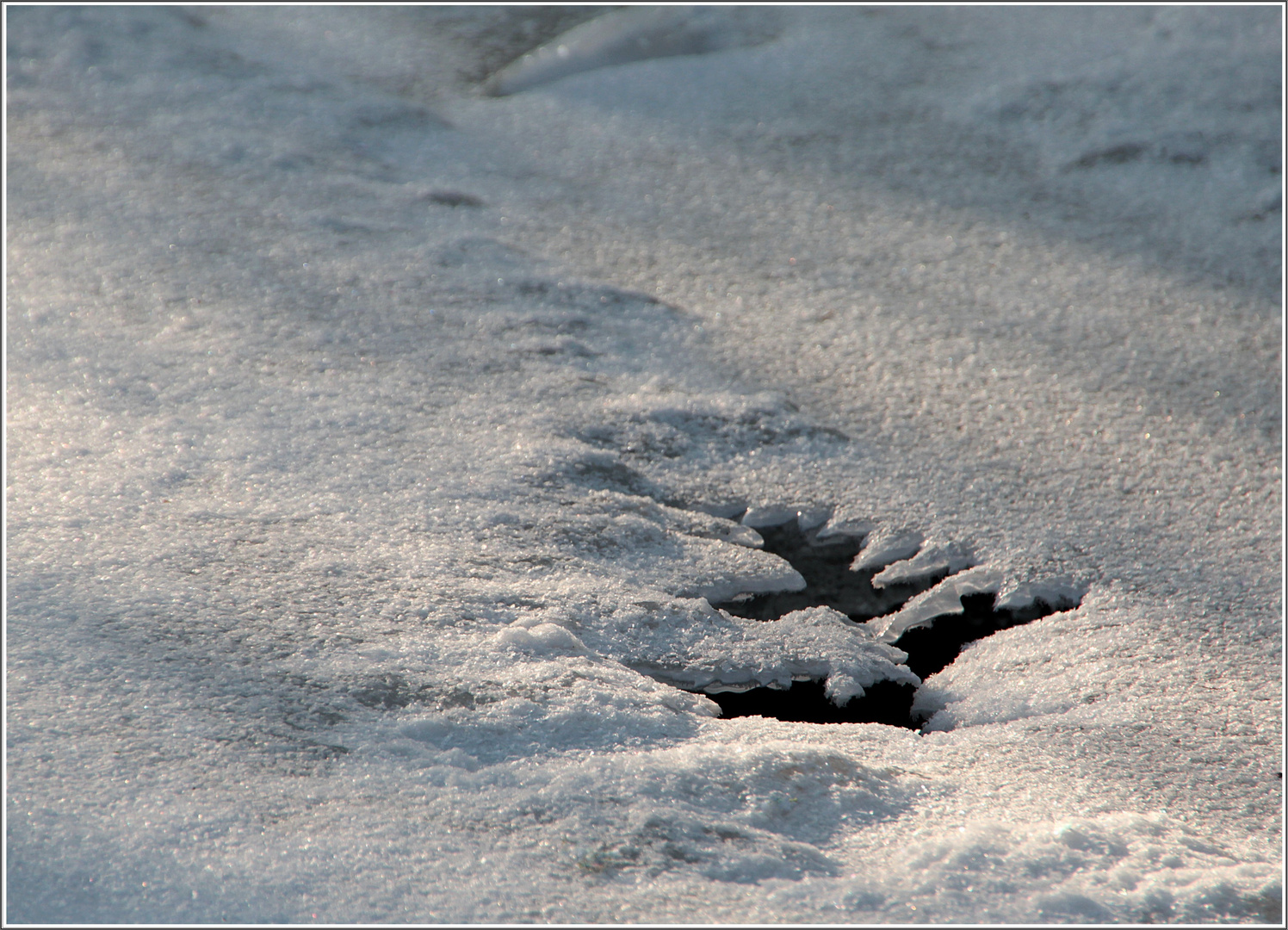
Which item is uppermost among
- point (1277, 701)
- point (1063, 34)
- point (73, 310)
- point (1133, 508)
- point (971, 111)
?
point (1063, 34)

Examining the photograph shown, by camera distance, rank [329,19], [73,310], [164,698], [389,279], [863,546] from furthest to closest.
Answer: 1. [329,19]
2. [389,279]
3. [73,310]
4. [863,546]
5. [164,698]

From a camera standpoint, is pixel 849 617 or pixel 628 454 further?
pixel 628 454

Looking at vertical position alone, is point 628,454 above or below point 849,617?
above

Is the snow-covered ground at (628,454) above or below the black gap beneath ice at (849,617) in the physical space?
above

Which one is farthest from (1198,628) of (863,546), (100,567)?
(100,567)

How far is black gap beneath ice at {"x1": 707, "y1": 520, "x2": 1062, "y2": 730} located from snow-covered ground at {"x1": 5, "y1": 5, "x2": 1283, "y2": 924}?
0.03m

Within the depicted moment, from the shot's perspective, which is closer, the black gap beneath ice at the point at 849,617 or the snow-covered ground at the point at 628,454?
the snow-covered ground at the point at 628,454

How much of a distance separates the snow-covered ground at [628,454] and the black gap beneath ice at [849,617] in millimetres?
25

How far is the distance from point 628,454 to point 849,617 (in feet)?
1.32

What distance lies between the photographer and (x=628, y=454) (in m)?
1.55

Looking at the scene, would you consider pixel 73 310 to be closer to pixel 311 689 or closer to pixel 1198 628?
pixel 311 689

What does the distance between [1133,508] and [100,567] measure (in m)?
1.32

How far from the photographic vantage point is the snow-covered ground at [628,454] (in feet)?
3.14

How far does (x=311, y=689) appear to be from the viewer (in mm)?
1098
